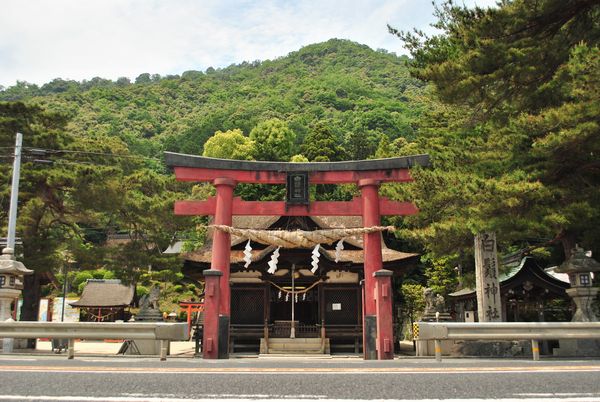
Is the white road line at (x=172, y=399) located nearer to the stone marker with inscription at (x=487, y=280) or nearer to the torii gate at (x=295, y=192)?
the torii gate at (x=295, y=192)

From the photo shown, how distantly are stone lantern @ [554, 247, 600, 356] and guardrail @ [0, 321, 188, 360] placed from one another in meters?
9.40

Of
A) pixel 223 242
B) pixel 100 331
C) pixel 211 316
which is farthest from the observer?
pixel 223 242

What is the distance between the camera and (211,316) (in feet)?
48.5

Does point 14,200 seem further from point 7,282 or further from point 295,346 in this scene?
point 295,346

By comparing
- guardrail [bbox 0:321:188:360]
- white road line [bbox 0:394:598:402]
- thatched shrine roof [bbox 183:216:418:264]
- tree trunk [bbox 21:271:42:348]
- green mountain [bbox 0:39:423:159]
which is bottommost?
white road line [bbox 0:394:598:402]

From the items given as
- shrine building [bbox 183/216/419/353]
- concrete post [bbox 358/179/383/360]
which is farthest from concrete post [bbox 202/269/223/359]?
shrine building [bbox 183/216/419/353]

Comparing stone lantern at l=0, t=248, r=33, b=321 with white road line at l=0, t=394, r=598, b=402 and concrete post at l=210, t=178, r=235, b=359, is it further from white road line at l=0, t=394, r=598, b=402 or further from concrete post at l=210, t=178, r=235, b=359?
white road line at l=0, t=394, r=598, b=402

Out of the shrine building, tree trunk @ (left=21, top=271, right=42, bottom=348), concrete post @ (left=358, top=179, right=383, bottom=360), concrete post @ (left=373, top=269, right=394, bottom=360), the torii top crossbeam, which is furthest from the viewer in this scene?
the shrine building

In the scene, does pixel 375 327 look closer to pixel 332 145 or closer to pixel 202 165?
pixel 202 165

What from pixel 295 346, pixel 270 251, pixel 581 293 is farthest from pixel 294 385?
pixel 295 346

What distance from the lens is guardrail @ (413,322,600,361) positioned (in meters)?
9.50

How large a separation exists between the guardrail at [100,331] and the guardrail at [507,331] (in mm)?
4680

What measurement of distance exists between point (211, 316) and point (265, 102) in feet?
309

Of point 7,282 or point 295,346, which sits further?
point 295,346
